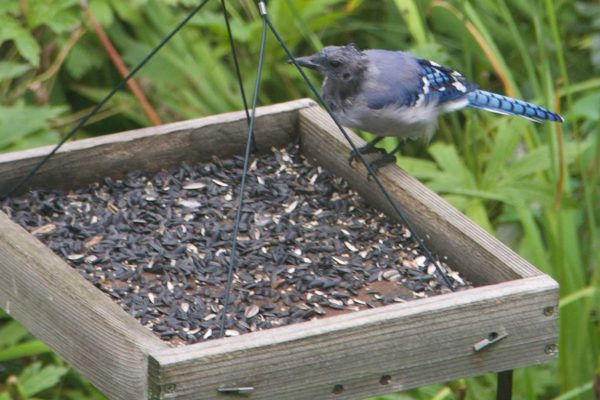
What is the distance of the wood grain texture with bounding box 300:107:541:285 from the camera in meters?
3.15

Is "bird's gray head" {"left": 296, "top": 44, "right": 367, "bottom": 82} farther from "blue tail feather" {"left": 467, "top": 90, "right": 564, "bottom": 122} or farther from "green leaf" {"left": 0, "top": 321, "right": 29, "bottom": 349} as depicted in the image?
"green leaf" {"left": 0, "top": 321, "right": 29, "bottom": 349}

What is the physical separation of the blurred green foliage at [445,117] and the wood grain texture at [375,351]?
0.42 metres

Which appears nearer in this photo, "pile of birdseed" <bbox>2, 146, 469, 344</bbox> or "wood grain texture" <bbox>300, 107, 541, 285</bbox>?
"pile of birdseed" <bbox>2, 146, 469, 344</bbox>

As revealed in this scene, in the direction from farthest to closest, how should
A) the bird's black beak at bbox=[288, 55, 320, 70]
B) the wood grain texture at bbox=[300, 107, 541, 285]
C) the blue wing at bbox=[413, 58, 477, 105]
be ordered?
1. the blue wing at bbox=[413, 58, 477, 105]
2. the bird's black beak at bbox=[288, 55, 320, 70]
3. the wood grain texture at bbox=[300, 107, 541, 285]

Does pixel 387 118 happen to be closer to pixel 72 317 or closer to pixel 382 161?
pixel 382 161

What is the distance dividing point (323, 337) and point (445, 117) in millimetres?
3123

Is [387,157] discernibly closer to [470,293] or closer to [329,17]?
[470,293]

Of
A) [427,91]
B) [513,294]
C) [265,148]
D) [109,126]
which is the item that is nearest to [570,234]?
[427,91]

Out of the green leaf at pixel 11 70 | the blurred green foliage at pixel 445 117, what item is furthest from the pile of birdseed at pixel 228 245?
the green leaf at pixel 11 70

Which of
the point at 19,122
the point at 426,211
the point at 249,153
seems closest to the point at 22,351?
the point at 19,122

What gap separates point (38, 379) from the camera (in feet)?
13.0

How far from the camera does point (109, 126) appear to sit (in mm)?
5773

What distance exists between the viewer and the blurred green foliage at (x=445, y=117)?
4.23m

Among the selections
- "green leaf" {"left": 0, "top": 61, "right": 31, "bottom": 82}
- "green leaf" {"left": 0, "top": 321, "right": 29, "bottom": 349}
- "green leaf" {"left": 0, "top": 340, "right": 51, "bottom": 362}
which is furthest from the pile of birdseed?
"green leaf" {"left": 0, "top": 61, "right": 31, "bottom": 82}
